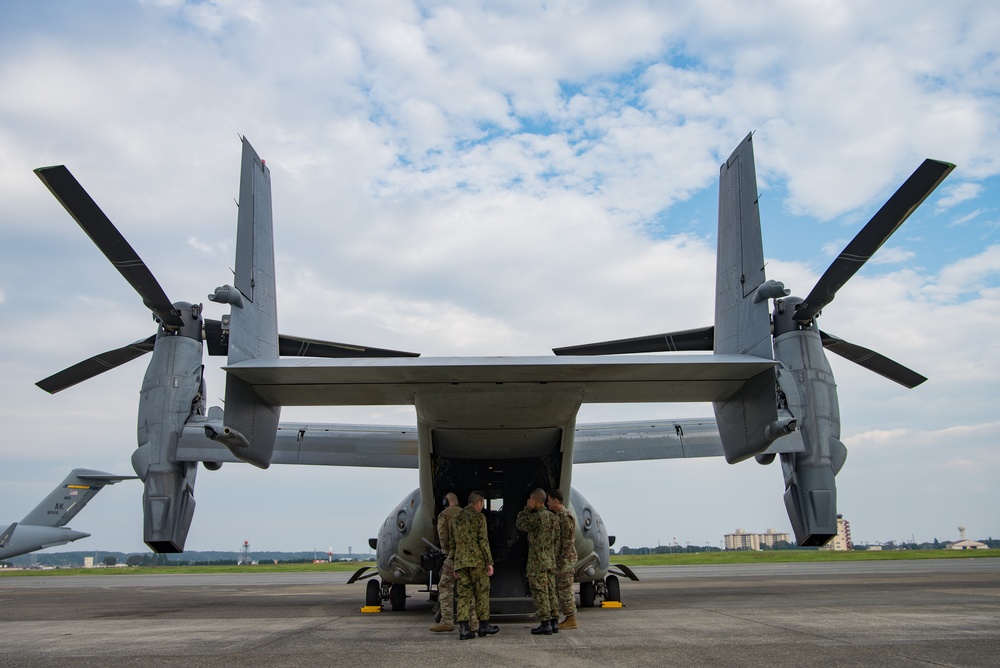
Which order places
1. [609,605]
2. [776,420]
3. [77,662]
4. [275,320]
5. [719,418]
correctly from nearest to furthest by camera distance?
[77,662] < [776,420] < [719,418] < [275,320] < [609,605]

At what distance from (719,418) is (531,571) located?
111 inches

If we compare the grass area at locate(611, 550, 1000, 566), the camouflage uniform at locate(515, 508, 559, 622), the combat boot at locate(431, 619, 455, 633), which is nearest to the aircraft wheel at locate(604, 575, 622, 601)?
the camouflage uniform at locate(515, 508, 559, 622)

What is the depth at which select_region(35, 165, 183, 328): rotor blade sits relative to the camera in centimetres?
876

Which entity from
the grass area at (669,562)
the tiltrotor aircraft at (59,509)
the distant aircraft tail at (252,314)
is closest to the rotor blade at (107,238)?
the distant aircraft tail at (252,314)

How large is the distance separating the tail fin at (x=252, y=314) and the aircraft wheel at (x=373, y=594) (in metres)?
4.20

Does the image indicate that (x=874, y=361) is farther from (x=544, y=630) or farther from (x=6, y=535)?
(x=6, y=535)

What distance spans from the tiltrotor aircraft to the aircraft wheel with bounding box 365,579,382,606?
2113 cm

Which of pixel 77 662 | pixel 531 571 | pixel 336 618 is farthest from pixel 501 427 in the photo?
pixel 77 662

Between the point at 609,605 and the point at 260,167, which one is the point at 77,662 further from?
the point at 609,605

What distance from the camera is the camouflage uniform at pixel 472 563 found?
7523mm

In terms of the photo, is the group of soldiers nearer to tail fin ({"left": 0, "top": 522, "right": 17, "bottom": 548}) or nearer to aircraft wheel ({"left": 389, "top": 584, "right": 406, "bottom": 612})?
aircraft wheel ({"left": 389, "top": 584, "right": 406, "bottom": 612})

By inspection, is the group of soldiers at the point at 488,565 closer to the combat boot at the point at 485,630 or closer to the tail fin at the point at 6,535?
the combat boot at the point at 485,630

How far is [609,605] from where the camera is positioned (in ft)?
38.0

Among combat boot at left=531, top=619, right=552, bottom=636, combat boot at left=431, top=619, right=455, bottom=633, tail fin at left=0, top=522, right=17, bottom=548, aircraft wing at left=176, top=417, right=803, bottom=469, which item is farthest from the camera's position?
tail fin at left=0, top=522, right=17, bottom=548
